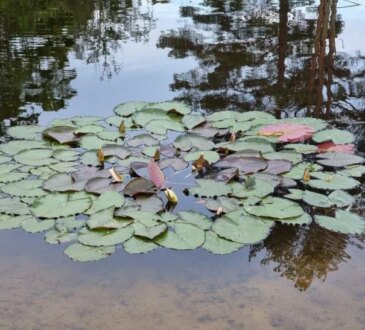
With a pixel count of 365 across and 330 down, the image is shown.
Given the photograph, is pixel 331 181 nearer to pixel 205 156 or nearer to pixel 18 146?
pixel 205 156

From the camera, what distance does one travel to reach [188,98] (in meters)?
3.55

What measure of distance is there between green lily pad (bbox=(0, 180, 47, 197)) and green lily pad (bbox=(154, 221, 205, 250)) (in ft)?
2.00

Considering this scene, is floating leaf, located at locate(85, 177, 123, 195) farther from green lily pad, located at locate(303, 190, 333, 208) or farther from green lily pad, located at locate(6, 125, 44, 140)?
green lily pad, located at locate(303, 190, 333, 208)

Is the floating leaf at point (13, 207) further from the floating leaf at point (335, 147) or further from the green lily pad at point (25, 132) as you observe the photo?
the floating leaf at point (335, 147)

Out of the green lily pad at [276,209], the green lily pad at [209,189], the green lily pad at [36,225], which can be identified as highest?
the green lily pad at [209,189]

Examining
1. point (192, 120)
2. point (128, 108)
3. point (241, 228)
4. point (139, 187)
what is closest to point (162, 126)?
point (192, 120)

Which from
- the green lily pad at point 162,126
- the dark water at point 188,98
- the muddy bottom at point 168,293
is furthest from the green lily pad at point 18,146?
the muddy bottom at point 168,293

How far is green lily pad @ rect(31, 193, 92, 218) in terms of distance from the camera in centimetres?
221

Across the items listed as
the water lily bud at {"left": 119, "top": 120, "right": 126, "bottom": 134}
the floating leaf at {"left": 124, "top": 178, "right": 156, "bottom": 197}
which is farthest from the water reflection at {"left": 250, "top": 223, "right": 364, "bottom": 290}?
the water lily bud at {"left": 119, "top": 120, "right": 126, "bottom": 134}

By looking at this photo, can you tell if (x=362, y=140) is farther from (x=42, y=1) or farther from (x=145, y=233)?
(x=42, y=1)

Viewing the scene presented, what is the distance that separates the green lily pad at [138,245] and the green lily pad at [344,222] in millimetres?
657

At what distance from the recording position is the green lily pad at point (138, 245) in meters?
2.00

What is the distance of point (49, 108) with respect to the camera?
341 centimetres

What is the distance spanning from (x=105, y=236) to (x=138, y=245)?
133mm
